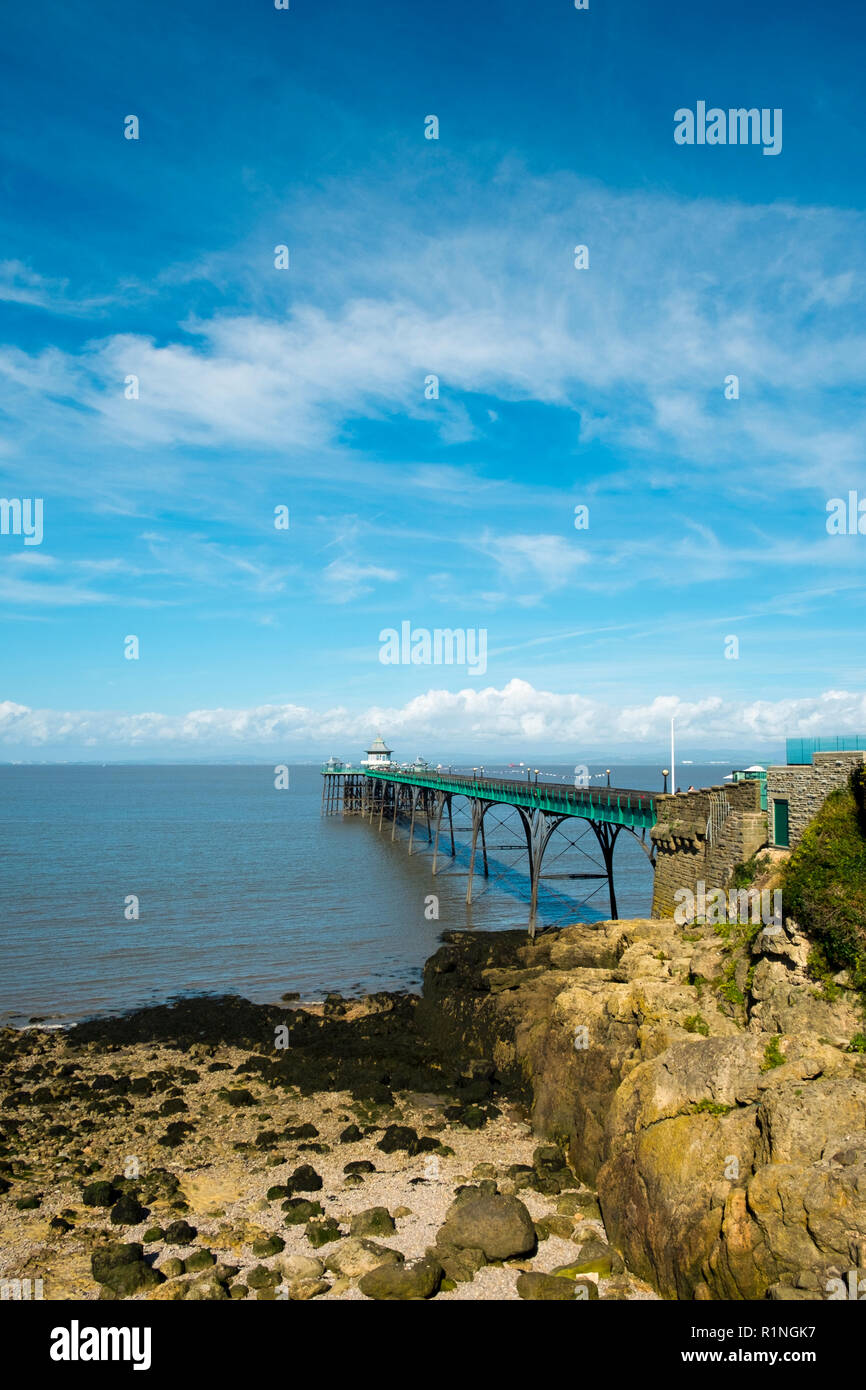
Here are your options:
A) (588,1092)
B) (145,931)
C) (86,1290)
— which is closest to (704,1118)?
(588,1092)

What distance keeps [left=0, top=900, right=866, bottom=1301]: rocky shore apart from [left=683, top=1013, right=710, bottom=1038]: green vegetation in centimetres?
5

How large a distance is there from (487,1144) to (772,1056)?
6689mm

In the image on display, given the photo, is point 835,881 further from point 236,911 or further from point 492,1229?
point 236,911

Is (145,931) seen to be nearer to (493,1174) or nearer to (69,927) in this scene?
(69,927)

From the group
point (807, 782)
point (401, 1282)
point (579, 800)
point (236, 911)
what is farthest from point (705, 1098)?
point (236, 911)

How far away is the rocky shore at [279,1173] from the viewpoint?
11992mm

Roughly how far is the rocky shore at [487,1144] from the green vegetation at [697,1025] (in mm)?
52

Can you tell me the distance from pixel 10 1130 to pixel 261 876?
34.9 meters

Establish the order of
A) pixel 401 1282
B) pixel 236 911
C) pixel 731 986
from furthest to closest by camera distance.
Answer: pixel 236 911, pixel 731 986, pixel 401 1282

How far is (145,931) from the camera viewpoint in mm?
36625

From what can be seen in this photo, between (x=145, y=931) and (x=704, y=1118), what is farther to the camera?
(x=145, y=931)

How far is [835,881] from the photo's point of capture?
15.5 metres

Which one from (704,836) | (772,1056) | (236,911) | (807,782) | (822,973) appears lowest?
(236,911)

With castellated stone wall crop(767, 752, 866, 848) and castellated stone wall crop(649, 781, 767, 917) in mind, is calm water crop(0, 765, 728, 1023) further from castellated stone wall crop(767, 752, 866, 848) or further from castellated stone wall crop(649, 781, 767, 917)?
castellated stone wall crop(767, 752, 866, 848)
